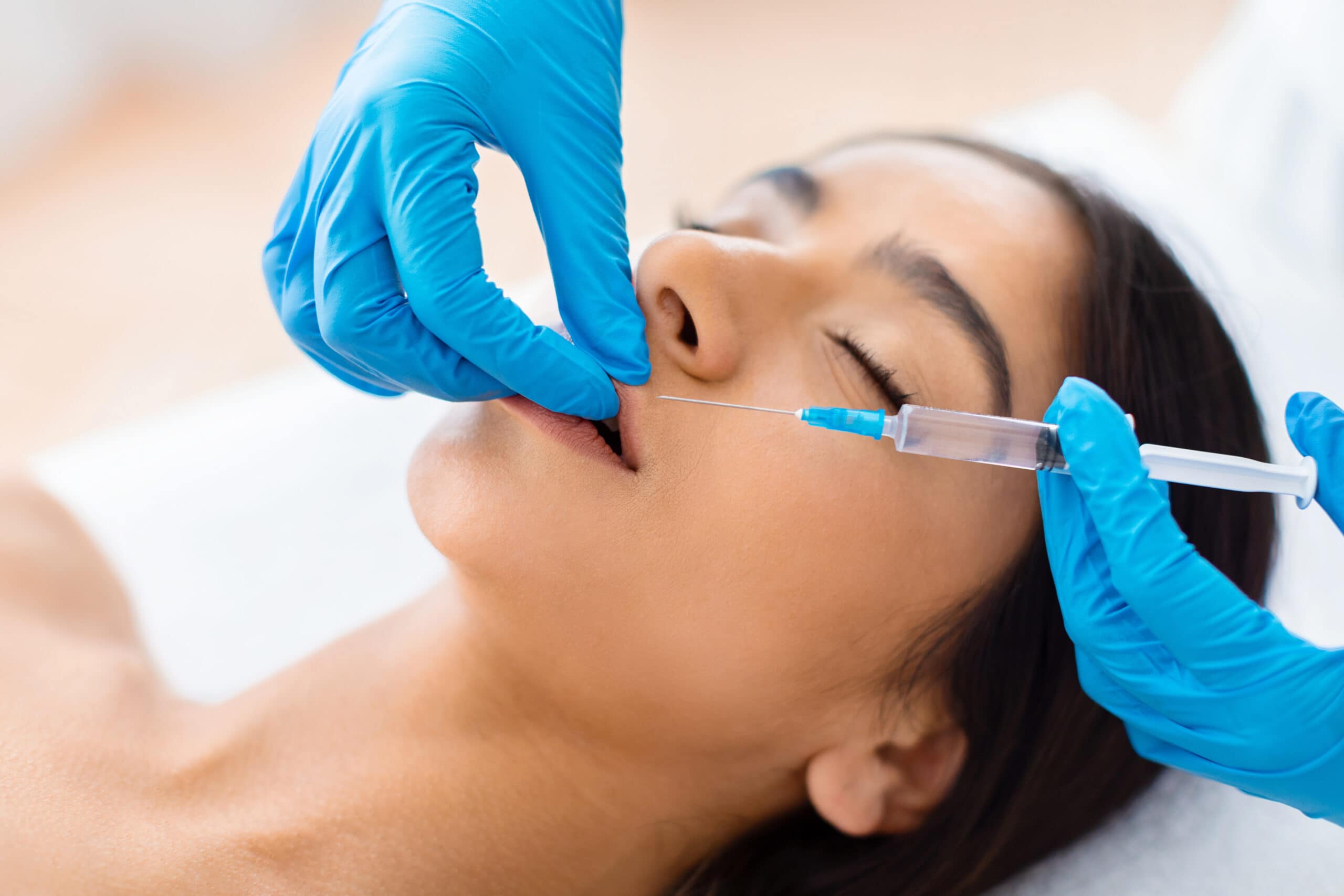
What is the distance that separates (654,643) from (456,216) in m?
0.47

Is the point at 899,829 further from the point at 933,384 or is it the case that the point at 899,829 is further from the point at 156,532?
the point at 156,532

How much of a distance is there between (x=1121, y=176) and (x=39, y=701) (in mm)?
2100

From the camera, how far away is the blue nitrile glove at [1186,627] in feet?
2.79

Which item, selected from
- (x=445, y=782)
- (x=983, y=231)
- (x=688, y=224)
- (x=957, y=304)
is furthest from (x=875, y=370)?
(x=445, y=782)

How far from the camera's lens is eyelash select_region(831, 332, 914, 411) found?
0.97 meters

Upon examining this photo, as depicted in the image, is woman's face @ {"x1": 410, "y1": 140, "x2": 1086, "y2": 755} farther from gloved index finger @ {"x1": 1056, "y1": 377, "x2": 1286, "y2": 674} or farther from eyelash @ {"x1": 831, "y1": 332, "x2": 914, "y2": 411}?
gloved index finger @ {"x1": 1056, "y1": 377, "x2": 1286, "y2": 674}

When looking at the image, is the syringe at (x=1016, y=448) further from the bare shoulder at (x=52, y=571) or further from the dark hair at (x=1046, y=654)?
the bare shoulder at (x=52, y=571)

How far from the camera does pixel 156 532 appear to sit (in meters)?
1.74

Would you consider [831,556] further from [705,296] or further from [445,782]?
[445,782]

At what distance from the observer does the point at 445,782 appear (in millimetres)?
1082

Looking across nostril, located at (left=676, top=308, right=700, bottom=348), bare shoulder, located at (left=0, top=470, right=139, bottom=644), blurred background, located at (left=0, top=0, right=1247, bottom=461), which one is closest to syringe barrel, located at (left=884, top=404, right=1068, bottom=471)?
nostril, located at (left=676, top=308, right=700, bottom=348)

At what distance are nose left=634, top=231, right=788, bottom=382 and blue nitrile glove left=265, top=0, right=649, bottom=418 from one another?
0.03m

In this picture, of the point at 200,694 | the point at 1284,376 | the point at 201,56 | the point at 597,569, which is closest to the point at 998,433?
the point at 597,569

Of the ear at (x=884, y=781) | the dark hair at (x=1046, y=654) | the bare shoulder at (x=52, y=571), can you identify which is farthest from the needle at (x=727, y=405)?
the bare shoulder at (x=52, y=571)
